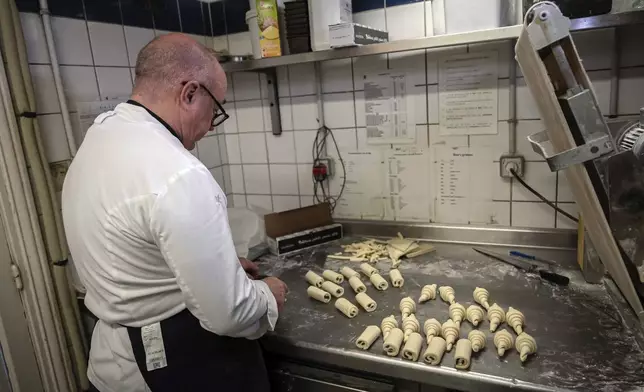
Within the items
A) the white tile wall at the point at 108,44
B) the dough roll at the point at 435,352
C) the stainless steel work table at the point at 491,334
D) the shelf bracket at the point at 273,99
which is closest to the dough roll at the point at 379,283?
the stainless steel work table at the point at 491,334

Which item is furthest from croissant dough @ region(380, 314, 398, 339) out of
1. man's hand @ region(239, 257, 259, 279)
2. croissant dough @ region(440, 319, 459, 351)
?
man's hand @ region(239, 257, 259, 279)

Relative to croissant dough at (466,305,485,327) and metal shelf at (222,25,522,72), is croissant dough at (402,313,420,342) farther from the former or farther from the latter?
metal shelf at (222,25,522,72)

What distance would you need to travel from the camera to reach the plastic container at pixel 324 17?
56.2 inches

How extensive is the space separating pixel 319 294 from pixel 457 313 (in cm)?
39

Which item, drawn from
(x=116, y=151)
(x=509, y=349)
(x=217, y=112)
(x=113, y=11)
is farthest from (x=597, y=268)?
(x=113, y=11)

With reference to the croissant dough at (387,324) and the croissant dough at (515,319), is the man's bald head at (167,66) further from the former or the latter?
the croissant dough at (515,319)

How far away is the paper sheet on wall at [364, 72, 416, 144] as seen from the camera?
1624 mm

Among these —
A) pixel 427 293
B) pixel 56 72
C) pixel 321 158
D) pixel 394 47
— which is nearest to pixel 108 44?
pixel 56 72

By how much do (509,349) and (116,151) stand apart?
0.95 metres

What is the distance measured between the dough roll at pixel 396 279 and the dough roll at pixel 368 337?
0.27 meters

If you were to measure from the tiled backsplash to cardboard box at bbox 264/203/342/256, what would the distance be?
133 millimetres

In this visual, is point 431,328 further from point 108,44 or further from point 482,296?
point 108,44

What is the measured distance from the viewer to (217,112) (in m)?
1.06

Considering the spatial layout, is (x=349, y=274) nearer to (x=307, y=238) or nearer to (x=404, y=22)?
(x=307, y=238)
